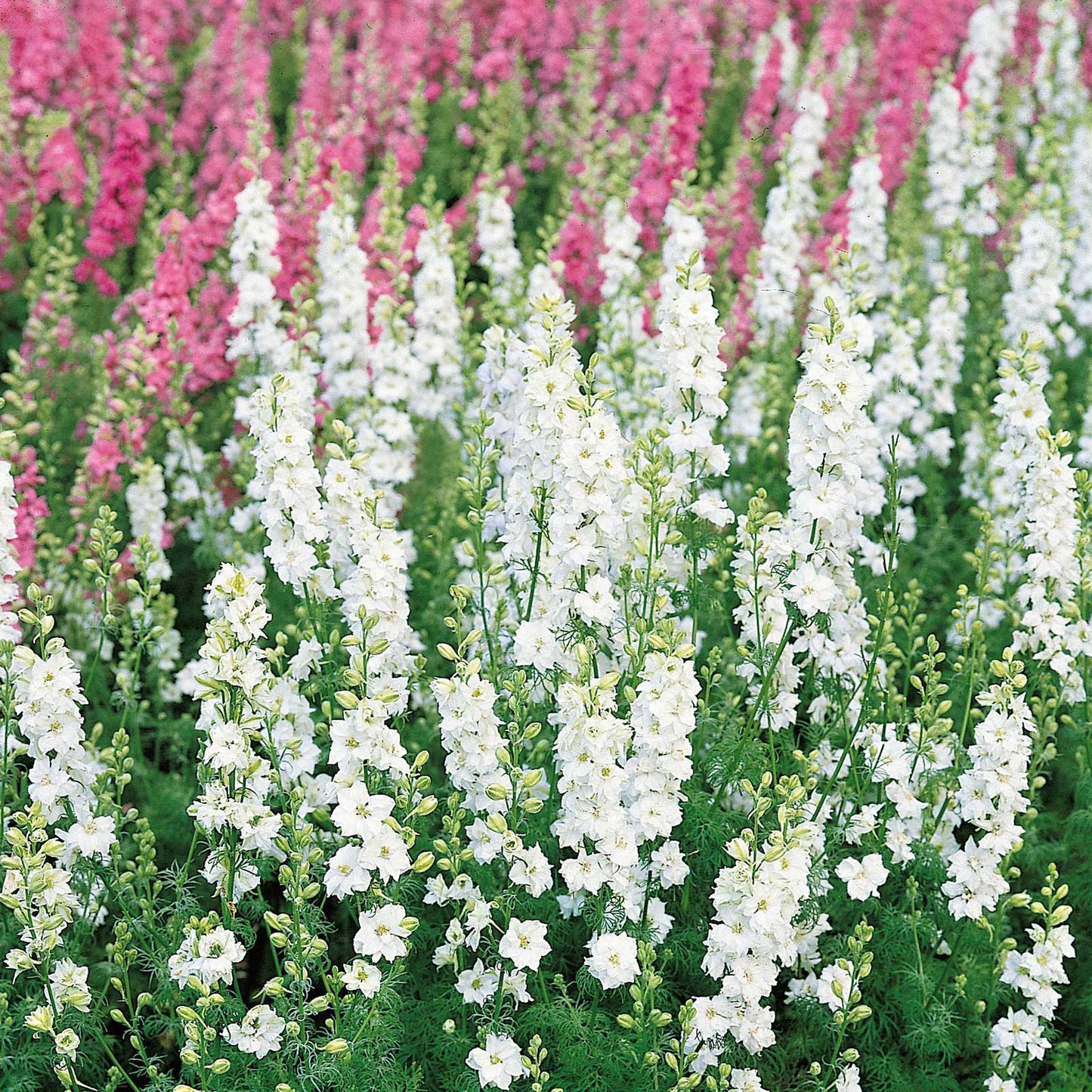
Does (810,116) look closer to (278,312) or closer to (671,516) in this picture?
(278,312)

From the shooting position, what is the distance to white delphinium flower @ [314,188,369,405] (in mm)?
5406

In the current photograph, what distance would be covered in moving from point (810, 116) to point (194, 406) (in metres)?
3.34

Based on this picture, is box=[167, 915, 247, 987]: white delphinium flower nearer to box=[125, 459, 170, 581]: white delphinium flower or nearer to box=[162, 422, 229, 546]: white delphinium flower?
box=[125, 459, 170, 581]: white delphinium flower

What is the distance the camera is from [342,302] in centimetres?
539

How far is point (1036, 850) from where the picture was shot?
4297mm

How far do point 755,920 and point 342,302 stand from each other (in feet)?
10.0

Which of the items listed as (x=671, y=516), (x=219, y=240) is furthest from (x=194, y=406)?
(x=671, y=516)

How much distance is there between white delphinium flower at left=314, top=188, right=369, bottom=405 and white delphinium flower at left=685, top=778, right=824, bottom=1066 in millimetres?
2697

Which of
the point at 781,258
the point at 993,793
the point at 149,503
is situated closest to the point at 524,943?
the point at 993,793

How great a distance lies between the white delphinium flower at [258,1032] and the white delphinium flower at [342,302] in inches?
103

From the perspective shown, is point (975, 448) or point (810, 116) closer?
point (975, 448)

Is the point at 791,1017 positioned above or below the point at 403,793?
below

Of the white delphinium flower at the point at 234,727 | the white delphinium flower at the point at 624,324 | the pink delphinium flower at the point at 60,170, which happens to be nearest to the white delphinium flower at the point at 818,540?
the white delphinium flower at the point at 234,727

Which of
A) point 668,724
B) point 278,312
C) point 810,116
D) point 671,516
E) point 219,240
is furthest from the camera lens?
point 810,116
